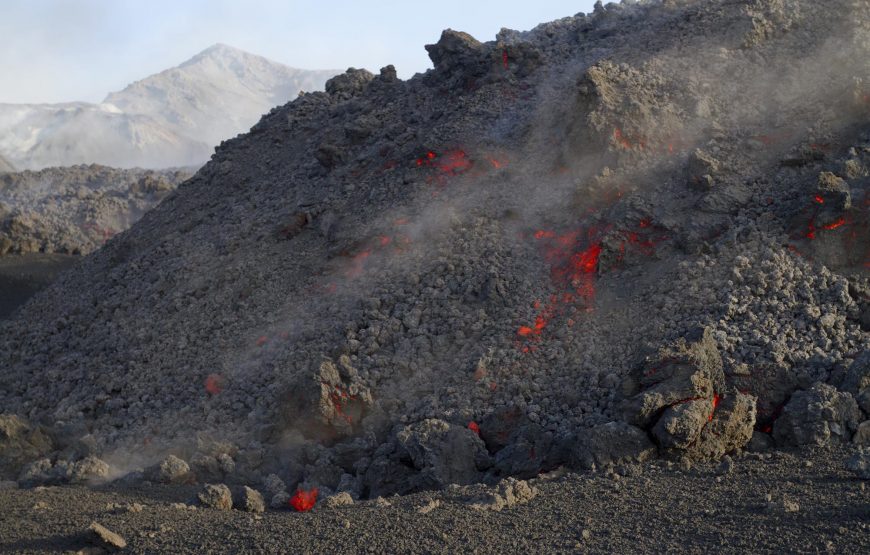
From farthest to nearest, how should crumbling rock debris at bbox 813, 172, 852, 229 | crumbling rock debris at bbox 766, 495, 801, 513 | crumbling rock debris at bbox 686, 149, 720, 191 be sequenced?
crumbling rock debris at bbox 686, 149, 720, 191
crumbling rock debris at bbox 813, 172, 852, 229
crumbling rock debris at bbox 766, 495, 801, 513

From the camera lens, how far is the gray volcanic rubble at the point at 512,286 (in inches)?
393

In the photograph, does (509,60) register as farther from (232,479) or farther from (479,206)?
(232,479)

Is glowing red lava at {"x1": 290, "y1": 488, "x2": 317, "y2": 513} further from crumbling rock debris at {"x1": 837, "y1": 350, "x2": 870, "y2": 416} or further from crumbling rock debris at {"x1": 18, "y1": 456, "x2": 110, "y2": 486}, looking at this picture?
crumbling rock debris at {"x1": 837, "y1": 350, "x2": 870, "y2": 416}

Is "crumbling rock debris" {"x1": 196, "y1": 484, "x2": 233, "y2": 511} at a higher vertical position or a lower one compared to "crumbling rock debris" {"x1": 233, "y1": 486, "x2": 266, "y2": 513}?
higher

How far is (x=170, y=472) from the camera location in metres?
10.2

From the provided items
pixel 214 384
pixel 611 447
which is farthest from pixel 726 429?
pixel 214 384

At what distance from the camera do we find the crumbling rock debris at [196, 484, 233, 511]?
A: 362 inches

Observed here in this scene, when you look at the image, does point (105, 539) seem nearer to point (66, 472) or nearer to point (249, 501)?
point (249, 501)

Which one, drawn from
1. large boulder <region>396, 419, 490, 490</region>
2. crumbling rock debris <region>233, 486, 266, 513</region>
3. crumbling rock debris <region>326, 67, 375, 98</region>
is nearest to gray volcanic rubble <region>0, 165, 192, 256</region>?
crumbling rock debris <region>326, 67, 375, 98</region>

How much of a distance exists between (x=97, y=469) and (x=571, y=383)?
5.68 meters

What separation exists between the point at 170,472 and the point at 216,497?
4.12 ft

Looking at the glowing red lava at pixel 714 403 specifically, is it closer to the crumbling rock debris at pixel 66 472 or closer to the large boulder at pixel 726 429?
the large boulder at pixel 726 429

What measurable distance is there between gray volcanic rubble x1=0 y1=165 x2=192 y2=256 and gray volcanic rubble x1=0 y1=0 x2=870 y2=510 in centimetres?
1105

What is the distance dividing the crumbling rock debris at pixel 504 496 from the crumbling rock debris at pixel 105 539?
10.3 feet
